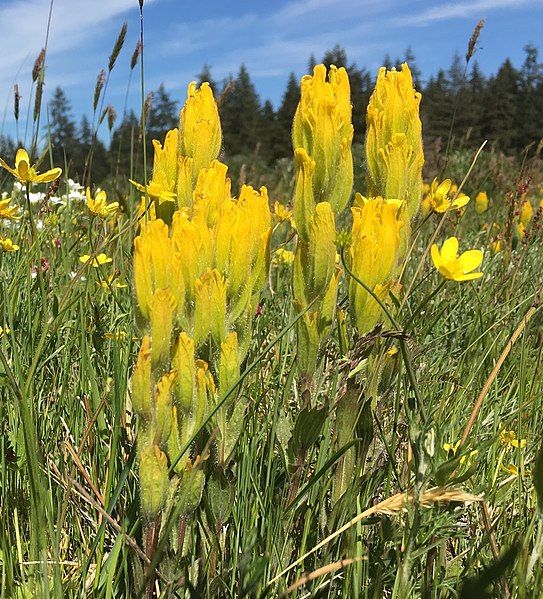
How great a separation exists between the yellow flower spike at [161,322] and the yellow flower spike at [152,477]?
138mm

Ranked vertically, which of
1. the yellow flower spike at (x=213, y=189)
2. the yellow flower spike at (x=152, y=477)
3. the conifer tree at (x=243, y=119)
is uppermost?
the conifer tree at (x=243, y=119)

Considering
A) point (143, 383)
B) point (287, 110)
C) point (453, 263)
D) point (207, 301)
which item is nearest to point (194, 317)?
point (207, 301)

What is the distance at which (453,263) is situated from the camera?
4.09 ft

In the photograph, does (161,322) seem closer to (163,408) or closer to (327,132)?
(163,408)

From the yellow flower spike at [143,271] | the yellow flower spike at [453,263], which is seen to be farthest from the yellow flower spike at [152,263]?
the yellow flower spike at [453,263]

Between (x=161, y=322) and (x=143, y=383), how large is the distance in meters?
0.10

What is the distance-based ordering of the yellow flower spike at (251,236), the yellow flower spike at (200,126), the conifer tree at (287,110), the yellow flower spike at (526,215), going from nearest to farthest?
the yellow flower spike at (251,236)
the yellow flower spike at (200,126)
the yellow flower spike at (526,215)
the conifer tree at (287,110)

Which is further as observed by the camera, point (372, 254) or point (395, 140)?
point (395, 140)

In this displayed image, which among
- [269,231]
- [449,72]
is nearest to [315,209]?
[269,231]

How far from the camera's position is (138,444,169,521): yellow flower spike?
0.99m

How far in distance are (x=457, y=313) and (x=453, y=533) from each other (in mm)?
1978

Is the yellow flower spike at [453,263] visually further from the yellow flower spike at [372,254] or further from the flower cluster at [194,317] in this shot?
the flower cluster at [194,317]

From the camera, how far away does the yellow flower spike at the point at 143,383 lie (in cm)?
97

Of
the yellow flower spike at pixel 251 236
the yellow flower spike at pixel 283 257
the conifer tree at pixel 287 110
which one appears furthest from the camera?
the conifer tree at pixel 287 110
